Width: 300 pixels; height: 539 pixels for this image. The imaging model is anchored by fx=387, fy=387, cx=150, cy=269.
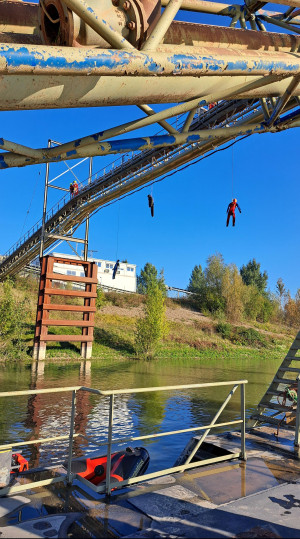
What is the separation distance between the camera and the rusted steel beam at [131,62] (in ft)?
8.84

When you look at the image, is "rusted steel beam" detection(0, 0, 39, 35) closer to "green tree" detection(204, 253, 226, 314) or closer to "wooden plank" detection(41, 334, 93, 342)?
"wooden plank" detection(41, 334, 93, 342)

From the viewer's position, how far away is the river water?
9.03 meters

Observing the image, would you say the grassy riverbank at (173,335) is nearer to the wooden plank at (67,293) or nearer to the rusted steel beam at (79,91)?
the wooden plank at (67,293)

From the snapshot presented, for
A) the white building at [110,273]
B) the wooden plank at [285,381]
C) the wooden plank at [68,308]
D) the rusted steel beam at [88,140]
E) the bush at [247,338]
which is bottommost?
the wooden plank at [285,381]

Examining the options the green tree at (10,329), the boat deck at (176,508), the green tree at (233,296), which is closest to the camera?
the boat deck at (176,508)

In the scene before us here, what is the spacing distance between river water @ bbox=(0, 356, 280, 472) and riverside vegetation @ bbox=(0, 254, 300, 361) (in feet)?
17.9

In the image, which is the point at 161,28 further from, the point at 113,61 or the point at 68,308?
the point at 68,308

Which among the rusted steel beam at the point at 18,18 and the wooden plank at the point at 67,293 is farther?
the wooden plank at the point at 67,293

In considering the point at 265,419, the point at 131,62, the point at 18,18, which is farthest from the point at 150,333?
the point at 131,62

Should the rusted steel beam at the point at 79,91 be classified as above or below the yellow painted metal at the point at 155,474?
above

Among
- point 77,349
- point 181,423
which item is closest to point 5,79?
point 181,423

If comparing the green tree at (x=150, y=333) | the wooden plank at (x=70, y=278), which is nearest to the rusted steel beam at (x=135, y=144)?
the wooden plank at (x=70, y=278)

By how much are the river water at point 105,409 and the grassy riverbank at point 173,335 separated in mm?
8046

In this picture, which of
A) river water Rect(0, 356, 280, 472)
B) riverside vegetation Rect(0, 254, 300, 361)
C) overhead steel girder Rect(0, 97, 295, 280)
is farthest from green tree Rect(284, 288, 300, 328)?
overhead steel girder Rect(0, 97, 295, 280)
